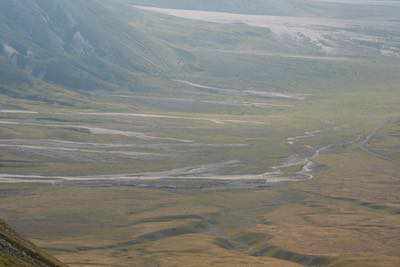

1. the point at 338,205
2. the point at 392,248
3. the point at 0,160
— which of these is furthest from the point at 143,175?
the point at 392,248

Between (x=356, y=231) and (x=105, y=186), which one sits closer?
(x=356, y=231)

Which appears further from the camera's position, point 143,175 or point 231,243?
point 143,175

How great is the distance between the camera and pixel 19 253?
2899 inches

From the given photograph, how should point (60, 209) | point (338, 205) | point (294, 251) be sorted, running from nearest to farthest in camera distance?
point (294, 251) → point (60, 209) → point (338, 205)

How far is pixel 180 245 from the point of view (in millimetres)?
131625

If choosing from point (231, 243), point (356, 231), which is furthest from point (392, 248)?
point (231, 243)

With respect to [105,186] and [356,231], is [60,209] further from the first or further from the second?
[356,231]

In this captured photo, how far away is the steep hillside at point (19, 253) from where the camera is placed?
230ft

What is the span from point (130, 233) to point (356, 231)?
3221cm

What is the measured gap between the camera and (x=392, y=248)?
132500 millimetres

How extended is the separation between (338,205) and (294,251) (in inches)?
1460

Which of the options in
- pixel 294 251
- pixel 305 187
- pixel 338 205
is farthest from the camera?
pixel 305 187

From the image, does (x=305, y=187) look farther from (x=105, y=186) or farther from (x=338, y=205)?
(x=105, y=186)

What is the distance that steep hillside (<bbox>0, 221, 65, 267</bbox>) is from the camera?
7006 centimetres
